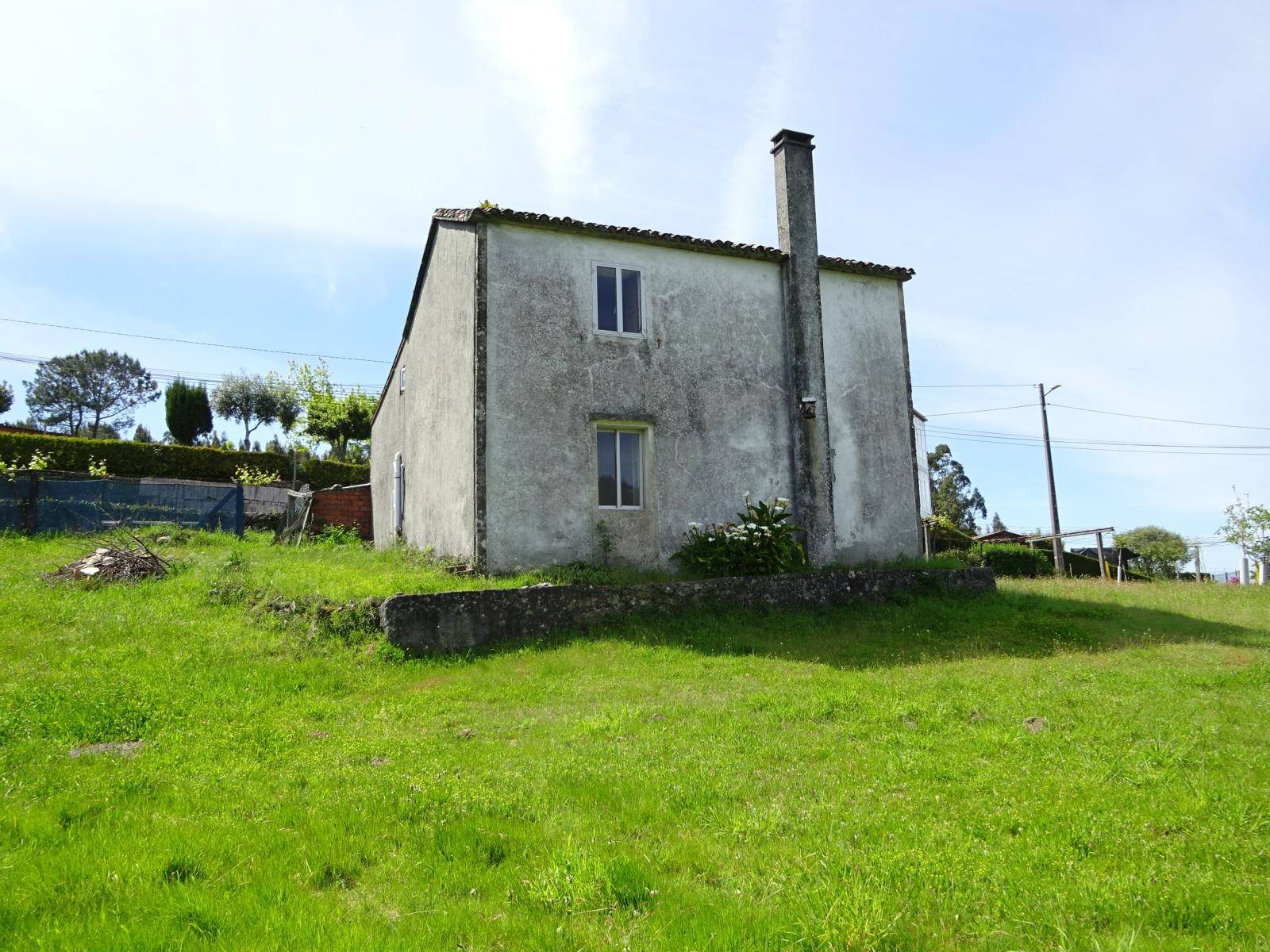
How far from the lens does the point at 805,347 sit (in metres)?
14.7

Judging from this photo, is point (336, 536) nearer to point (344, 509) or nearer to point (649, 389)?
point (344, 509)

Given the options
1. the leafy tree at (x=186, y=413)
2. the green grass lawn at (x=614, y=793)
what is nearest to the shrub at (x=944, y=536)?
the green grass lawn at (x=614, y=793)

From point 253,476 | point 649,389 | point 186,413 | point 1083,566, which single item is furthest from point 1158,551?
point 186,413

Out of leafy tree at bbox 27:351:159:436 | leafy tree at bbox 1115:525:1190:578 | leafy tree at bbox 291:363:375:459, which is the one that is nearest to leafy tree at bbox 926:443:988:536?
leafy tree at bbox 1115:525:1190:578

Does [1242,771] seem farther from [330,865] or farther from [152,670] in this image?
[152,670]

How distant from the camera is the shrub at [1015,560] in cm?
2336

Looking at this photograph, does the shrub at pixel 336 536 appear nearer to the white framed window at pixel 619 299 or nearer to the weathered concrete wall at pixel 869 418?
the white framed window at pixel 619 299

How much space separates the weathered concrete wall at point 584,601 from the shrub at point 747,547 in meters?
0.69

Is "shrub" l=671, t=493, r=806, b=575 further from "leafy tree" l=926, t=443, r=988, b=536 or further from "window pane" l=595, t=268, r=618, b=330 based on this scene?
"leafy tree" l=926, t=443, r=988, b=536

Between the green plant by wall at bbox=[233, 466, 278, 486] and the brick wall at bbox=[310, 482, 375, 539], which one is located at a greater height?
the green plant by wall at bbox=[233, 466, 278, 486]

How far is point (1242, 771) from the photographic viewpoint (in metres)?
5.32

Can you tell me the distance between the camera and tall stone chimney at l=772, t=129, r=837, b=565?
1435 centimetres

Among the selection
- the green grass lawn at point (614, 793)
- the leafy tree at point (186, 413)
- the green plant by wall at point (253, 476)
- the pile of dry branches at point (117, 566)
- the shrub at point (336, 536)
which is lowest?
the green grass lawn at point (614, 793)

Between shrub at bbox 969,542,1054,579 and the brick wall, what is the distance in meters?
17.1
